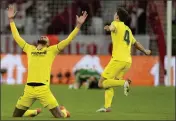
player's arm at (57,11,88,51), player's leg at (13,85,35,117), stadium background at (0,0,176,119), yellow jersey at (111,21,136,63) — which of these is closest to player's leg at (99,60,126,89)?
yellow jersey at (111,21,136,63)

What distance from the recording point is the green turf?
16.7 meters

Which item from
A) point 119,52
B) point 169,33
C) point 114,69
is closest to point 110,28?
point 119,52

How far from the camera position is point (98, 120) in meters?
15.1

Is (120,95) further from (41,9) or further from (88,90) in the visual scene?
(41,9)

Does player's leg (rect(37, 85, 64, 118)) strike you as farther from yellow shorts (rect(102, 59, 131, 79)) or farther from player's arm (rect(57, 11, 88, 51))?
yellow shorts (rect(102, 59, 131, 79))

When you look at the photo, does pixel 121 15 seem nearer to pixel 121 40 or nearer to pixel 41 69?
pixel 121 40

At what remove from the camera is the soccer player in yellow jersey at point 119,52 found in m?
16.1

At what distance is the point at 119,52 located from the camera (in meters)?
16.6

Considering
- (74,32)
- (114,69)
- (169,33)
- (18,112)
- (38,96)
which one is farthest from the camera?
(169,33)

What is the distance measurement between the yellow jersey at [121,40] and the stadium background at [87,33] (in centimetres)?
1311

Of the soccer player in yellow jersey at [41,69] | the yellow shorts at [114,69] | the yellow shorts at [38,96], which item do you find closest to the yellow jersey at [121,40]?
the yellow shorts at [114,69]

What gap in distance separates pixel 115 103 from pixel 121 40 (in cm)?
615

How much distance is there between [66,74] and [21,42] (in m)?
16.4

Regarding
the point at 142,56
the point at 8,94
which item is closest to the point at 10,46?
the point at 142,56
